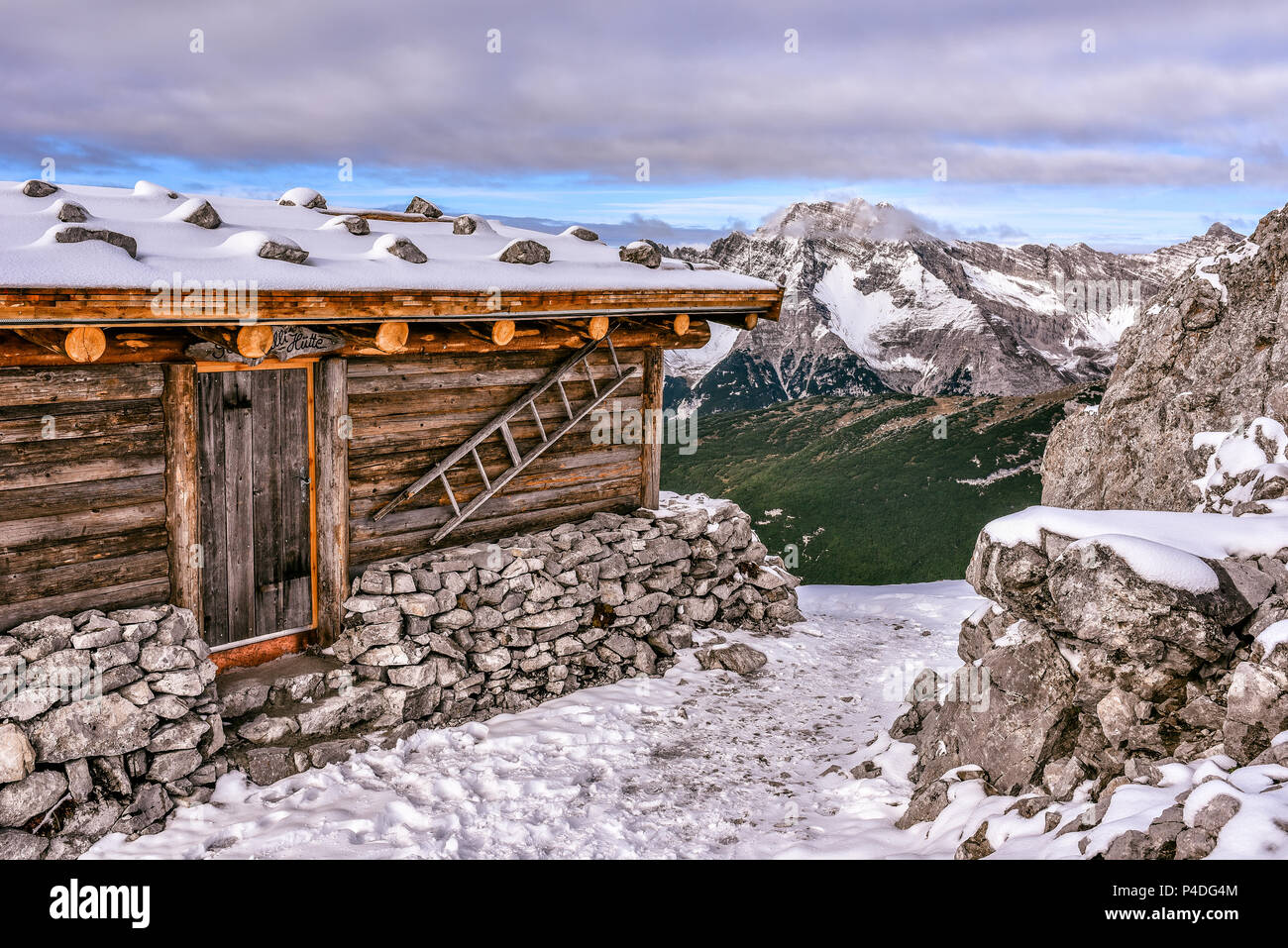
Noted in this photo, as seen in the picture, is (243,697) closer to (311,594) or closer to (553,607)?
(311,594)

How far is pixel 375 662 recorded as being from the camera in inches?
322

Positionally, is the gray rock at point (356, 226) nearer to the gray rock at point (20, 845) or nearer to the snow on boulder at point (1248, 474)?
the gray rock at point (20, 845)

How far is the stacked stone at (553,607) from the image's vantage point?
330 inches

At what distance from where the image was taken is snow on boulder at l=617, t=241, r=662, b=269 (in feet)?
34.4

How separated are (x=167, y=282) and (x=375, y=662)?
3.71 metres

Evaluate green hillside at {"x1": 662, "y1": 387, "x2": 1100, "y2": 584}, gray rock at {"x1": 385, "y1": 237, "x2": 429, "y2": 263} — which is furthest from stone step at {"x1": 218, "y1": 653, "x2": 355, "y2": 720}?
green hillside at {"x1": 662, "y1": 387, "x2": 1100, "y2": 584}

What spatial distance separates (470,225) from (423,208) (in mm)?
1607

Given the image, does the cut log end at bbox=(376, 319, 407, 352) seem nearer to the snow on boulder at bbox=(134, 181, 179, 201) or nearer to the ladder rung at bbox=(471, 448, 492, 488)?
the ladder rung at bbox=(471, 448, 492, 488)

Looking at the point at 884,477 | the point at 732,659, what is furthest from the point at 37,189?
the point at 884,477

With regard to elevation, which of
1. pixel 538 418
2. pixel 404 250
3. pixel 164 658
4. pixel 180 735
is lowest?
pixel 180 735

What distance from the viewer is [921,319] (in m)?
131

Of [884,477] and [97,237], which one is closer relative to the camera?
[97,237]

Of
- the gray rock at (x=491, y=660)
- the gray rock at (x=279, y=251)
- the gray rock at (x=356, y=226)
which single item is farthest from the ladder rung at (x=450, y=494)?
the gray rock at (x=279, y=251)

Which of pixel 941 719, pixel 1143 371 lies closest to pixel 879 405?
pixel 1143 371
